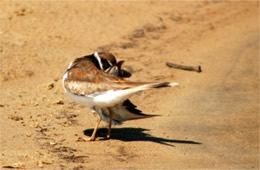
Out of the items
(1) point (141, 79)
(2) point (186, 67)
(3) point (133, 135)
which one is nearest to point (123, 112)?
(3) point (133, 135)

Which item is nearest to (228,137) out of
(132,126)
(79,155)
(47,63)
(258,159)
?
(258,159)

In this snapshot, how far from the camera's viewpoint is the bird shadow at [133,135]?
8.93 m

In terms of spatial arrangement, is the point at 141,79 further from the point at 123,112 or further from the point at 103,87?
the point at 103,87

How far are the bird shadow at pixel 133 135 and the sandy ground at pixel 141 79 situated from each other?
0.01 metres

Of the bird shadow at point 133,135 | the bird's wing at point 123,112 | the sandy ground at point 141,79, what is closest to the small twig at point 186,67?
the sandy ground at point 141,79

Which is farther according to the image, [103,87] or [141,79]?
[141,79]

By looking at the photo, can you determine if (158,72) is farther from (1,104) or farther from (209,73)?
(1,104)

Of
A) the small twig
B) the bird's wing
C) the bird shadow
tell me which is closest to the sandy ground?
the bird shadow

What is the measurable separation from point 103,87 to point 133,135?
3.80 feet

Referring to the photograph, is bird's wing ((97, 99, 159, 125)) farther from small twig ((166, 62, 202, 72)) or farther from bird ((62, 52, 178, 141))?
small twig ((166, 62, 202, 72))

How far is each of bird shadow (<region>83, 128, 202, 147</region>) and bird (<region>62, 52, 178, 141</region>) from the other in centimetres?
21

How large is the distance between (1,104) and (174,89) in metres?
3.31

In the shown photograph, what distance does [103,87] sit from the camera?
827cm

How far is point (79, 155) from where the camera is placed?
797 cm
